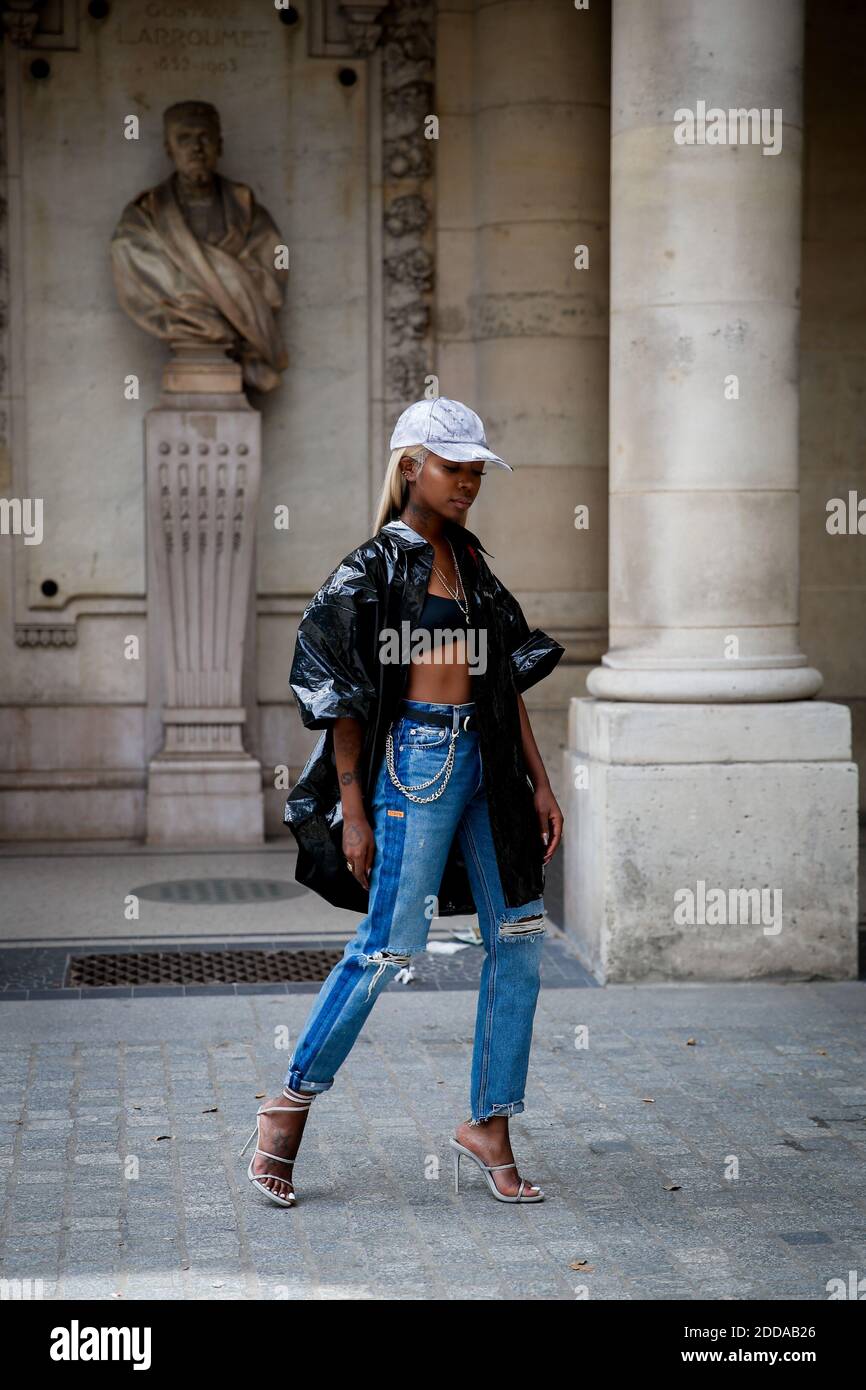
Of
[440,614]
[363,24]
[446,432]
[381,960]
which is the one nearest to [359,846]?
[381,960]

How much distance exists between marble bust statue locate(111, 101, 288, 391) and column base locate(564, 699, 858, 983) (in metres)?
4.03

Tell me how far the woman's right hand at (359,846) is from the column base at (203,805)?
5.67 metres

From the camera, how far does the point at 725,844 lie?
23.2 feet

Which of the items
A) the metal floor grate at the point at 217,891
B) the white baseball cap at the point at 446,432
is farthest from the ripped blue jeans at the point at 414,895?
the metal floor grate at the point at 217,891

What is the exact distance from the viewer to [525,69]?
1044cm

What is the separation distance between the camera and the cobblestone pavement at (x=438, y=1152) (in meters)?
4.20

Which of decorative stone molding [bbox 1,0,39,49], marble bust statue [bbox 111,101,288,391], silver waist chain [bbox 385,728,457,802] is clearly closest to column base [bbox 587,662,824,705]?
silver waist chain [bbox 385,728,457,802]

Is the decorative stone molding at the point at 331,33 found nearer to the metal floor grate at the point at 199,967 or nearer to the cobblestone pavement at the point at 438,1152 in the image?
the metal floor grate at the point at 199,967

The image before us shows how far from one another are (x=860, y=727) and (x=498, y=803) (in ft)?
22.2

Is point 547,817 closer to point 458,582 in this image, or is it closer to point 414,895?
point 414,895

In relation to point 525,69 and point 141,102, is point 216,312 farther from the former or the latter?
point 525,69

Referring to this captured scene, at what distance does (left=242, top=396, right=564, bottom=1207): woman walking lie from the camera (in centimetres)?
461

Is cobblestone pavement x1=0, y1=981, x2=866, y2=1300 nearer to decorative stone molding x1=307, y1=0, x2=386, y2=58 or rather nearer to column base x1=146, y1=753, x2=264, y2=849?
column base x1=146, y1=753, x2=264, y2=849

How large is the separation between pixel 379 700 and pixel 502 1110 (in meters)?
1.11
